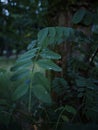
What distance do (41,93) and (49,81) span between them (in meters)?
0.37

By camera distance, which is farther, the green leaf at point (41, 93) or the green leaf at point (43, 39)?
the green leaf at point (43, 39)

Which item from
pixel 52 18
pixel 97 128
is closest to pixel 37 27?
pixel 52 18

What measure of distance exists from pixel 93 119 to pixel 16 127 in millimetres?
309

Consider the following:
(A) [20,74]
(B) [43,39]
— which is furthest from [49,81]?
(A) [20,74]

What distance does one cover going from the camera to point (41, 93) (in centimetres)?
88

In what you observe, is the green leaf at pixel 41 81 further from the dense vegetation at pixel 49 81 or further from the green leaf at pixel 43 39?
the green leaf at pixel 43 39

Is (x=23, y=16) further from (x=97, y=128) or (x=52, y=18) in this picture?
(x=97, y=128)

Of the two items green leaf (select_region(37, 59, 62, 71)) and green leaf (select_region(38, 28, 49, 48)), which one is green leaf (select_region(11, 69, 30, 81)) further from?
green leaf (select_region(38, 28, 49, 48))

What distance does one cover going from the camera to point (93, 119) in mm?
1178

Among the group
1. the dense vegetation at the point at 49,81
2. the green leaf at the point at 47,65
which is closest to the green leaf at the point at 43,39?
the dense vegetation at the point at 49,81

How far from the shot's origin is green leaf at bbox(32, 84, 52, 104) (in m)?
0.87

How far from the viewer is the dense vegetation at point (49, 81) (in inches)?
36.4

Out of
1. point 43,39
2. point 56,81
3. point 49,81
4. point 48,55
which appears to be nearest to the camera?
point 48,55

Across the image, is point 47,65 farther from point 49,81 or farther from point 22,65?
point 49,81
